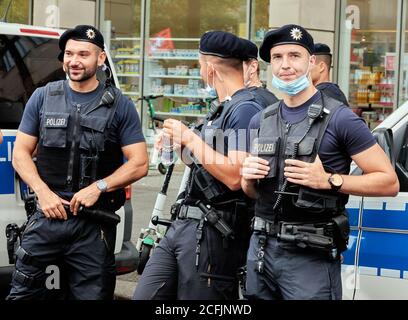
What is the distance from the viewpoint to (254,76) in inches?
164

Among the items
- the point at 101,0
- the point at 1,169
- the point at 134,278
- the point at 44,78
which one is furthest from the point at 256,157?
the point at 101,0

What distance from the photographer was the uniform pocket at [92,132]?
14.0 feet

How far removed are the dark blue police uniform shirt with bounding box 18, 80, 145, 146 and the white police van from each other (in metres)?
1.21

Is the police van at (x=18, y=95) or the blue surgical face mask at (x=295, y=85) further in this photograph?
the police van at (x=18, y=95)

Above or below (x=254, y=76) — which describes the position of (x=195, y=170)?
below

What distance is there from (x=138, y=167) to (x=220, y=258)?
801 mm

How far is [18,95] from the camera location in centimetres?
549

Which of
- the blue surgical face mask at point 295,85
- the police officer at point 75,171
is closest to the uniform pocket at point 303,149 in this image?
the blue surgical face mask at point 295,85

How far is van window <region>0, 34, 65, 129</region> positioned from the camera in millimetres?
5418

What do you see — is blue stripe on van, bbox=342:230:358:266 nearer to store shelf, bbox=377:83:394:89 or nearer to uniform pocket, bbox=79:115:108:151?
uniform pocket, bbox=79:115:108:151

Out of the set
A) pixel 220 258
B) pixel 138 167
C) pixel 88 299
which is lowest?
pixel 88 299

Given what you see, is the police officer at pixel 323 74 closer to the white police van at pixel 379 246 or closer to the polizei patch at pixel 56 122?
the white police van at pixel 379 246

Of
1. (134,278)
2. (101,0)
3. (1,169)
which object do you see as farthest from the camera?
(101,0)
